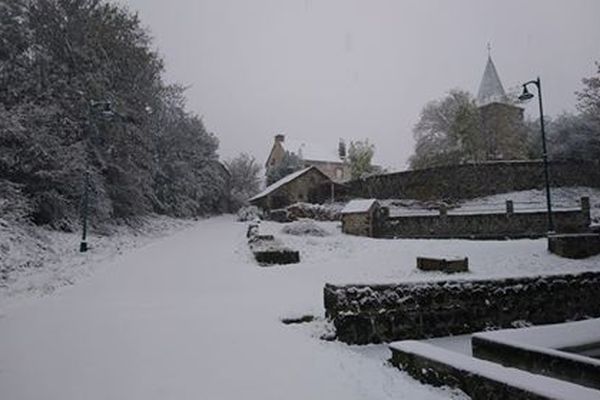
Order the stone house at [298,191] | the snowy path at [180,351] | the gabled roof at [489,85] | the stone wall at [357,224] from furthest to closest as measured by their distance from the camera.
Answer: the gabled roof at [489,85]
the stone house at [298,191]
the stone wall at [357,224]
the snowy path at [180,351]

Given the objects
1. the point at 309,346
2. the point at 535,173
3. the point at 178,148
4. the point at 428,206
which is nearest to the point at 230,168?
the point at 178,148

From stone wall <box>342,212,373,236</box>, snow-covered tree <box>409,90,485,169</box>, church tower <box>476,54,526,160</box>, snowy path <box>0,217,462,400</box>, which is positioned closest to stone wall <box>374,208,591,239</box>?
stone wall <box>342,212,373,236</box>

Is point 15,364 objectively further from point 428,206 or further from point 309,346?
point 428,206

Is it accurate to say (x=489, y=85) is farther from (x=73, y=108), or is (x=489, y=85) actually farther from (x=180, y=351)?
(x=180, y=351)

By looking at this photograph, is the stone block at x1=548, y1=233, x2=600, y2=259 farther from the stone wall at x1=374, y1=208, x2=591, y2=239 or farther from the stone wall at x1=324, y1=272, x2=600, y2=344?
the stone wall at x1=324, y1=272, x2=600, y2=344

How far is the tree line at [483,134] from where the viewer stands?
35.7m

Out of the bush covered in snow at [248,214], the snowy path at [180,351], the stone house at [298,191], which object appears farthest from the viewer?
the stone house at [298,191]

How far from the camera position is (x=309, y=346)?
5898 millimetres

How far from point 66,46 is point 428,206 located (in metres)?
28.2

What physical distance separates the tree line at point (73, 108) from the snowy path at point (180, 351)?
7.98 m

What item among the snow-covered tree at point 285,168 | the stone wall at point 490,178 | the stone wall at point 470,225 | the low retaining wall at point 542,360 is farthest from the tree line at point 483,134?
the low retaining wall at point 542,360

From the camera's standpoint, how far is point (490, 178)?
3562 centimetres

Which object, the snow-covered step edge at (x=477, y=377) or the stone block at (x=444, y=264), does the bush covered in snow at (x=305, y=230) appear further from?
the snow-covered step edge at (x=477, y=377)

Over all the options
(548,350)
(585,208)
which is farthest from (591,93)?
(548,350)
